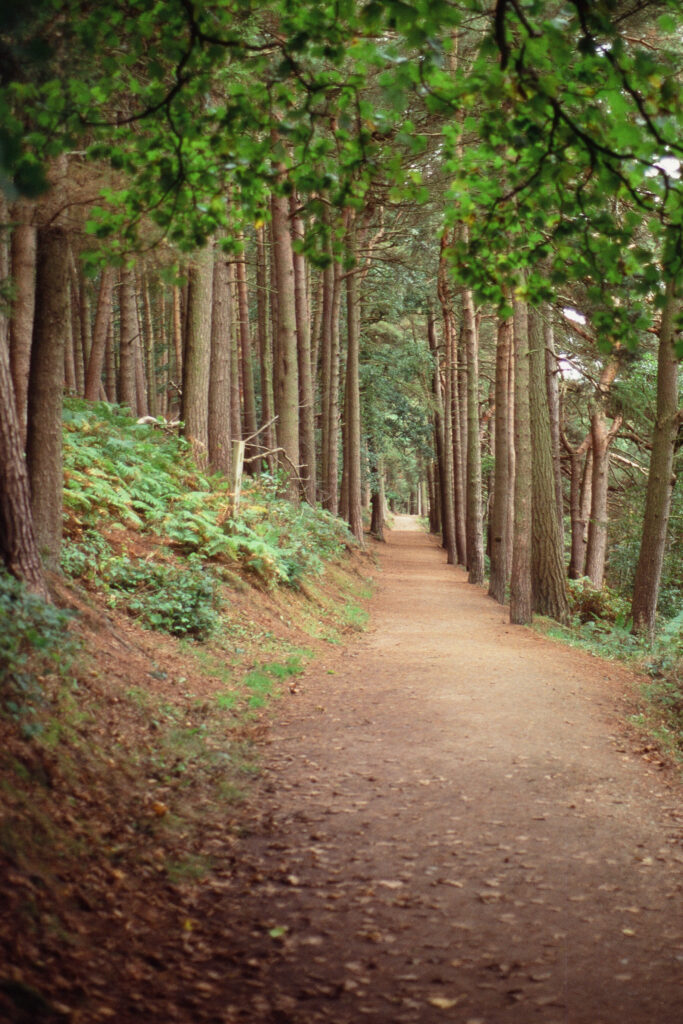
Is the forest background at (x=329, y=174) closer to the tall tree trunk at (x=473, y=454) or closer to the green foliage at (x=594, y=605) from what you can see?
the green foliage at (x=594, y=605)

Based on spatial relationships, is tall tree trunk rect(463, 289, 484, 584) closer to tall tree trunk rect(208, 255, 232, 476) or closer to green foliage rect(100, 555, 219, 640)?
tall tree trunk rect(208, 255, 232, 476)

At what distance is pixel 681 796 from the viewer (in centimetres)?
646

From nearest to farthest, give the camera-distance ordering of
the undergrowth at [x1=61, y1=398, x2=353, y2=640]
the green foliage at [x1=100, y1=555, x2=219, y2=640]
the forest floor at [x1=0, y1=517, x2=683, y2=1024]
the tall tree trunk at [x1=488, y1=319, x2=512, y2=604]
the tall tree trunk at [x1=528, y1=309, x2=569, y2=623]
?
the forest floor at [x1=0, y1=517, x2=683, y2=1024] < the green foliage at [x1=100, y1=555, x2=219, y2=640] < the undergrowth at [x1=61, y1=398, x2=353, y2=640] < the tall tree trunk at [x1=528, y1=309, x2=569, y2=623] < the tall tree trunk at [x1=488, y1=319, x2=512, y2=604]

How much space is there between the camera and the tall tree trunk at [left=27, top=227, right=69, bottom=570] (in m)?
7.04

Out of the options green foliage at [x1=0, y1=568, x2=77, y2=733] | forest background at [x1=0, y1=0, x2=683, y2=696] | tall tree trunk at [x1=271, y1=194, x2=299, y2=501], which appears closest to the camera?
forest background at [x1=0, y1=0, x2=683, y2=696]

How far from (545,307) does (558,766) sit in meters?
9.78

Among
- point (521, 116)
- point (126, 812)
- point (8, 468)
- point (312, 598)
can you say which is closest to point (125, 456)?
point (312, 598)

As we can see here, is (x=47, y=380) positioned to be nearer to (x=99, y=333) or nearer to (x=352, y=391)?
(x=99, y=333)

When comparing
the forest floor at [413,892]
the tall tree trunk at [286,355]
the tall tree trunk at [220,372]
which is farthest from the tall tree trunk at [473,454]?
the forest floor at [413,892]

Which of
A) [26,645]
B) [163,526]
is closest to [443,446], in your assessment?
[163,526]

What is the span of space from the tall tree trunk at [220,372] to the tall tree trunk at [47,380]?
355 inches

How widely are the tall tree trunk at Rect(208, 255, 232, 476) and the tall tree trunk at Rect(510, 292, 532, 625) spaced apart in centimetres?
567

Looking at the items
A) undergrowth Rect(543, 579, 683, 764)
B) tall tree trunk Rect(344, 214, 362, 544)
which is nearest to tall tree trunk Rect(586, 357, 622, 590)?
undergrowth Rect(543, 579, 683, 764)

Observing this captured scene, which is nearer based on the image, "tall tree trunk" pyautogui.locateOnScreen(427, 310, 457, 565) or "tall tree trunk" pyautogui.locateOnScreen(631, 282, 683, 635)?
"tall tree trunk" pyautogui.locateOnScreen(631, 282, 683, 635)
